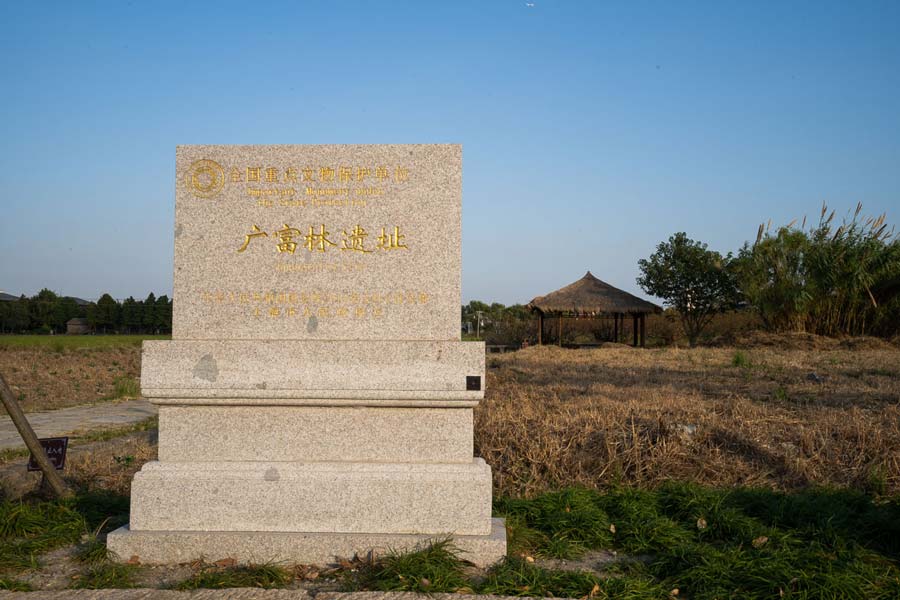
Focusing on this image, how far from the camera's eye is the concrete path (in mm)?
9711

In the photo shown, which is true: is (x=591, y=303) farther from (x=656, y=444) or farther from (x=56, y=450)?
(x=56, y=450)

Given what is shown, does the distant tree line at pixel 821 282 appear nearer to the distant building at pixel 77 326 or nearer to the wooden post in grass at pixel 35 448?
the wooden post in grass at pixel 35 448

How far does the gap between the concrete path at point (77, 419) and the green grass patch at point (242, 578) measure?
20.6ft

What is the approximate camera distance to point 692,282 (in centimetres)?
2772

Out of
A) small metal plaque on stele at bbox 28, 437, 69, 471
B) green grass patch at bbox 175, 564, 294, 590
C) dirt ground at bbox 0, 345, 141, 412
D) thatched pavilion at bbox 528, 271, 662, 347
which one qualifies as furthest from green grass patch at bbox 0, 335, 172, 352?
green grass patch at bbox 175, 564, 294, 590

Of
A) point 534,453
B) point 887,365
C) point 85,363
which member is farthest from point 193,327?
point 85,363

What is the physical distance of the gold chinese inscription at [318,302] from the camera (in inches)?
159

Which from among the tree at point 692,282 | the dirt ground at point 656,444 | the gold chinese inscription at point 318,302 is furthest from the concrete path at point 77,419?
the tree at point 692,282

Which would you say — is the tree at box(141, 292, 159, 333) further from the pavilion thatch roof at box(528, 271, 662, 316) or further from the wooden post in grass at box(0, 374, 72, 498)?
the wooden post in grass at box(0, 374, 72, 498)

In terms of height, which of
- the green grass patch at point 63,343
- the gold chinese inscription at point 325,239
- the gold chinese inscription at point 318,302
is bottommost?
the green grass patch at point 63,343

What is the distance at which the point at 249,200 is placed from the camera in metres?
4.11

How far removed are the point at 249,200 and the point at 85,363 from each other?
19.8 meters

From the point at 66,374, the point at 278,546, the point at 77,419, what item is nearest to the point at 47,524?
the point at 278,546

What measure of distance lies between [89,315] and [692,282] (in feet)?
169
